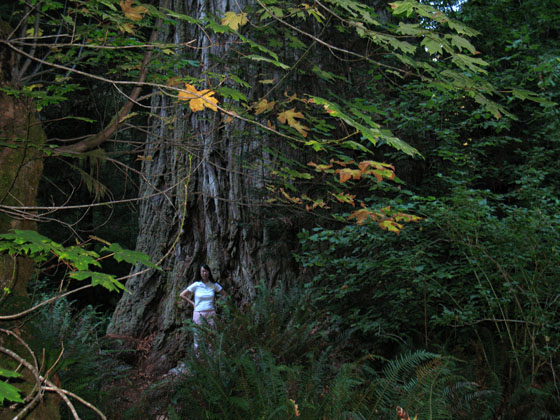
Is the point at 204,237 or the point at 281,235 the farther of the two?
the point at 204,237

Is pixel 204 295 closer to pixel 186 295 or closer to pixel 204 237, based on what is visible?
pixel 186 295

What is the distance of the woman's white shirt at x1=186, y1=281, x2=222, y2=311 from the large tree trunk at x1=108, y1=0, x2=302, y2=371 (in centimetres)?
24

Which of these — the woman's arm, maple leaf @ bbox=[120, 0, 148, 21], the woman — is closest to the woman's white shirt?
the woman

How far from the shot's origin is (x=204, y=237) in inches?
265

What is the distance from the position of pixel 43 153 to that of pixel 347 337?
11.8 ft

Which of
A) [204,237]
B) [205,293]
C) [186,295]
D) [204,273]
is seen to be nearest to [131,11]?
[204,273]

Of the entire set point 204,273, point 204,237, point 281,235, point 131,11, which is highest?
point 131,11

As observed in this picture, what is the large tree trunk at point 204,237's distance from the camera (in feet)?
20.8

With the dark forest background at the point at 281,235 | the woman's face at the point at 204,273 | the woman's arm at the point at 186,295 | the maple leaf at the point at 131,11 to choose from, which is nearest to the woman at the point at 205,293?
the woman's face at the point at 204,273

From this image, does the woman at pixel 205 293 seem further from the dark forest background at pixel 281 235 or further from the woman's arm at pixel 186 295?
the dark forest background at pixel 281 235

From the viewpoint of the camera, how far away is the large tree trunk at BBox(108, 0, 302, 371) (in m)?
6.34

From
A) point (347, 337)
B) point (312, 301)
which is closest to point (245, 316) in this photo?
point (312, 301)

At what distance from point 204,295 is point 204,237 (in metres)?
0.96

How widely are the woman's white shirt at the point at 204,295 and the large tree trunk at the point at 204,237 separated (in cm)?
24
